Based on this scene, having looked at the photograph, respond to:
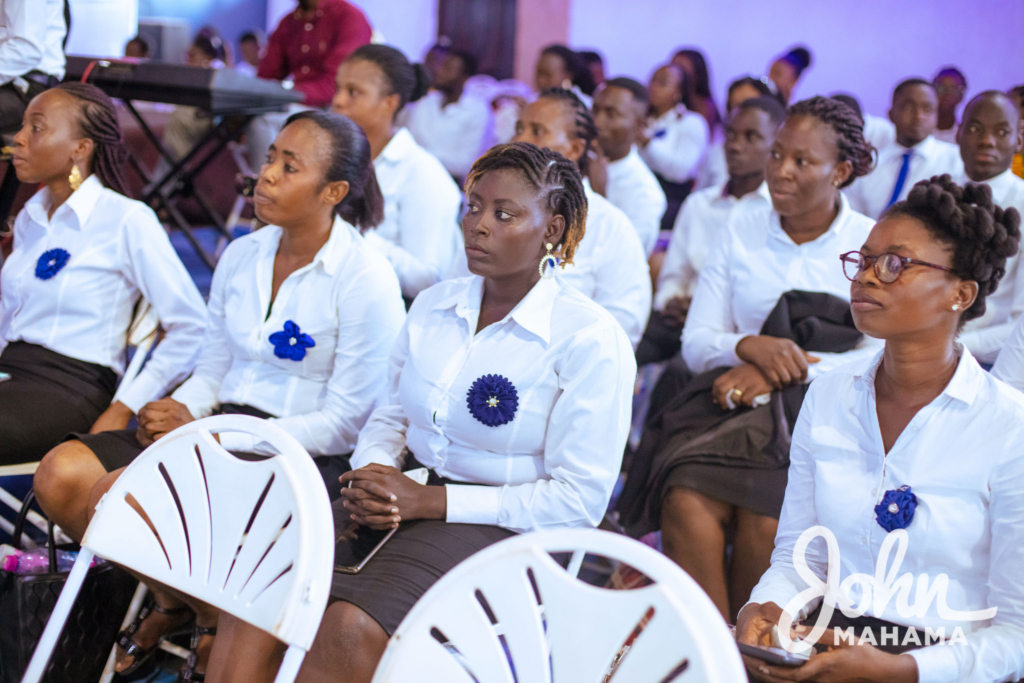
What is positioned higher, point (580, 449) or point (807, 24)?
point (807, 24)

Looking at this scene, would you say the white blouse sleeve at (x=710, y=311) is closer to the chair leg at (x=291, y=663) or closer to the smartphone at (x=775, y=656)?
the smartphone at (x=775, y=656)

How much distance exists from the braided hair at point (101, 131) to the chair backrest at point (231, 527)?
1445 millimetres

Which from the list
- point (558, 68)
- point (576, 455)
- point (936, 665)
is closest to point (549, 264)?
point (576, 455)

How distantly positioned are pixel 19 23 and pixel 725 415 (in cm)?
281

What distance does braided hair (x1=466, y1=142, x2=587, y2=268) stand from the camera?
78.5 inches

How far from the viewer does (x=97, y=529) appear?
5.11 feet

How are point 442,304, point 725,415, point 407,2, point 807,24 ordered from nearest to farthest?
1. point 442,304
2. point 725,415
3. point 807,24
4. point 407,2

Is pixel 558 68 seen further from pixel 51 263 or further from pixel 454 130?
pixel 51 263

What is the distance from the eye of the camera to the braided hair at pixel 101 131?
8.83 ft

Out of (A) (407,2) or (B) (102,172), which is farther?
(A) (407,2)

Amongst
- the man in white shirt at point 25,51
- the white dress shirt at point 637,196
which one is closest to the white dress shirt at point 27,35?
the man in white shirt at point 25,51

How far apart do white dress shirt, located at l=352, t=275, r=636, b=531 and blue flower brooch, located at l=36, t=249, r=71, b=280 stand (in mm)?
1164

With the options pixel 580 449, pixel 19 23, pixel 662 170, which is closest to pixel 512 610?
pixel 580 449

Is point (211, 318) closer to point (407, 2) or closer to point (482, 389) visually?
point (482, 389)
